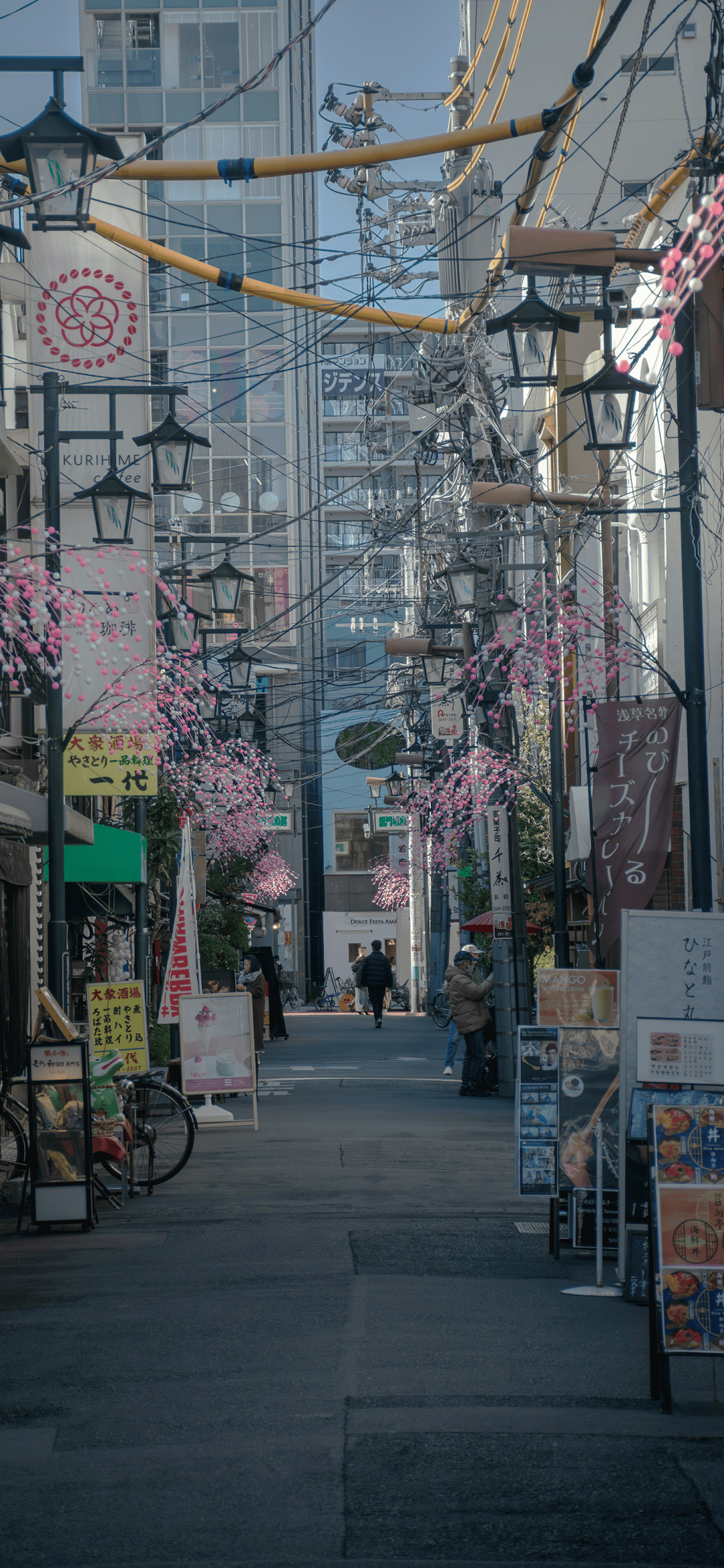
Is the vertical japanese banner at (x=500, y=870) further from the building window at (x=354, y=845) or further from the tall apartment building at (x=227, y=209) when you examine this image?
the building window at (x=354, y=845)

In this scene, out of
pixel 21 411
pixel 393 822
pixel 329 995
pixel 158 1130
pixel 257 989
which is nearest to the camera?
pixel 158 1130

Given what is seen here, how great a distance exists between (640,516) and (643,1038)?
Result: 574 inches

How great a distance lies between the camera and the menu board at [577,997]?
1146cm

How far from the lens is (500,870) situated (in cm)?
2236

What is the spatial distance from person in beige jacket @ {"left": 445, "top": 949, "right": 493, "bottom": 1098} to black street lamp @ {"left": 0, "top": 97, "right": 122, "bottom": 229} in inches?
560

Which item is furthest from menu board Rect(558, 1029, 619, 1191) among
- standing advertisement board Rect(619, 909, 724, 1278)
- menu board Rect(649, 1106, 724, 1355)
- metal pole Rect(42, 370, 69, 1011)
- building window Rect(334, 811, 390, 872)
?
building window Rect(334, 811, 390, 872)

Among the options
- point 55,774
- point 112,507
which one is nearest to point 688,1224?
point 55,774

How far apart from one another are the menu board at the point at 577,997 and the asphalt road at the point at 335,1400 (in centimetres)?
151

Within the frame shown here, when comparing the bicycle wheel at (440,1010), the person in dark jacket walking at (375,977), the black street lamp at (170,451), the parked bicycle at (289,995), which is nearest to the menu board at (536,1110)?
the black street lamp at (170,451)

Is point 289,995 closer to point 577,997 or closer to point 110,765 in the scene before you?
point 110,765

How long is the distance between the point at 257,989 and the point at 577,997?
60.5 feet

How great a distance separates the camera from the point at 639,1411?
641cm

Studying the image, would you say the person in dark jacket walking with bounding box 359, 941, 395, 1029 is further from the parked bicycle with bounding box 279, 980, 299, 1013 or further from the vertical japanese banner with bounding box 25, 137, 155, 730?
the vertical japanese banner with bounding box 25, 137, 155, 730

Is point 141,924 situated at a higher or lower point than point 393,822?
lower
